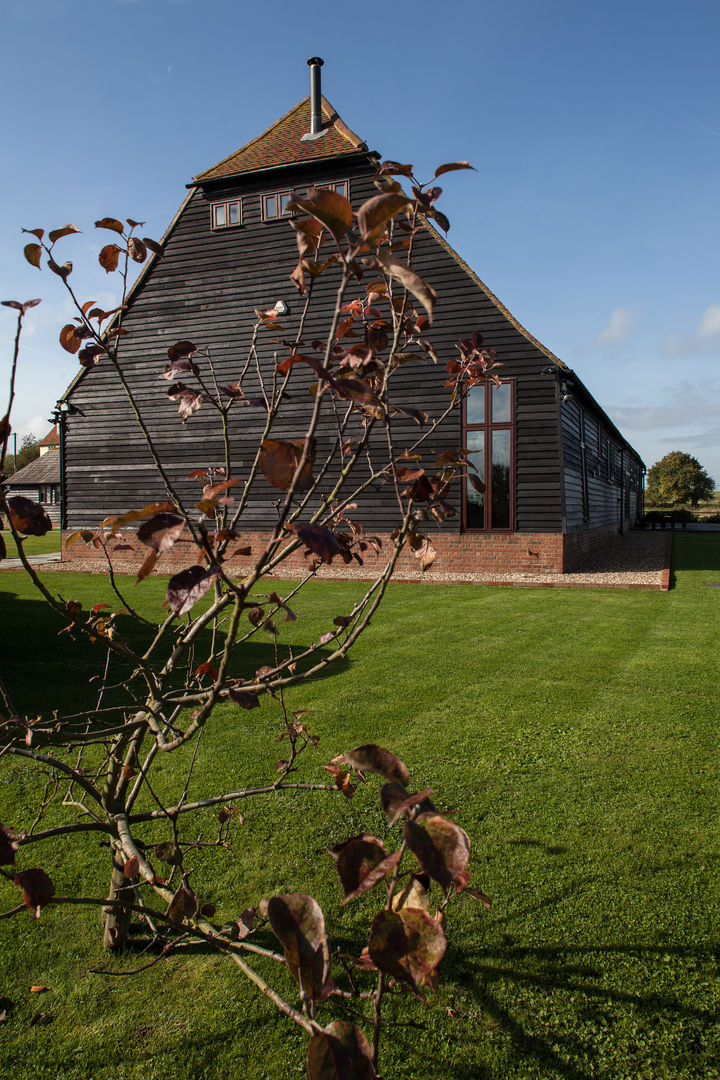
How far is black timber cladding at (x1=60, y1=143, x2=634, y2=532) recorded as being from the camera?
1216 centimetres

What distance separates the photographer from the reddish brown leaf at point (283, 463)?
1.12m

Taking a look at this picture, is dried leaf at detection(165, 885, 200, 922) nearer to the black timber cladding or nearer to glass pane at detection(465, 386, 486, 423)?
the black timber cladding

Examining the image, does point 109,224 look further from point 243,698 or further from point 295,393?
point 295,393

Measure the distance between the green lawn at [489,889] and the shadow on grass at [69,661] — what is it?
6 cm

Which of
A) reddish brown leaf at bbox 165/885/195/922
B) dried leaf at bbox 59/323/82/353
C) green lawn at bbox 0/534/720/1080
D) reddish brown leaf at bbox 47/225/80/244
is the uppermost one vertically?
reddish brown leaf at bbox 47/225/80/244

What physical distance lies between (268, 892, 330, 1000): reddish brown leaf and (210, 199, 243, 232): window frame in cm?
1487

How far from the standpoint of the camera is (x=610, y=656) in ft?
19.9

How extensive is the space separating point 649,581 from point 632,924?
9.79m

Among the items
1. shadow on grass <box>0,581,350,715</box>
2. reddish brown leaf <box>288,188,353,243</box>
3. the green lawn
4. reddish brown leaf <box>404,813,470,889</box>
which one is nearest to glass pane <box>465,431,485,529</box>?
shadow on grass <box>0,581,350,715</box>

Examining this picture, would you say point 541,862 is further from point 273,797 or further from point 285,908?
point 285,908

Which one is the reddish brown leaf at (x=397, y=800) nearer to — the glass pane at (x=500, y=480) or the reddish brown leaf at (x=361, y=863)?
the reddish brown leaf at (x=361, y=863)

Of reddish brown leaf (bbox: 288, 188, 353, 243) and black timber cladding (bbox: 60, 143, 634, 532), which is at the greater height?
black timber cladding (bbox: 60, 143, 634, 532)

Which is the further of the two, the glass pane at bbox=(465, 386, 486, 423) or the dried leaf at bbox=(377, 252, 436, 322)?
the glass pane at bbox=(465, 386, 486, 423)

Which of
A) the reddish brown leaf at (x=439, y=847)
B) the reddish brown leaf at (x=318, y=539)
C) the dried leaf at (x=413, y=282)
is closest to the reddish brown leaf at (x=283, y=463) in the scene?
the reddish brown leaf at (x=318, y=539)
